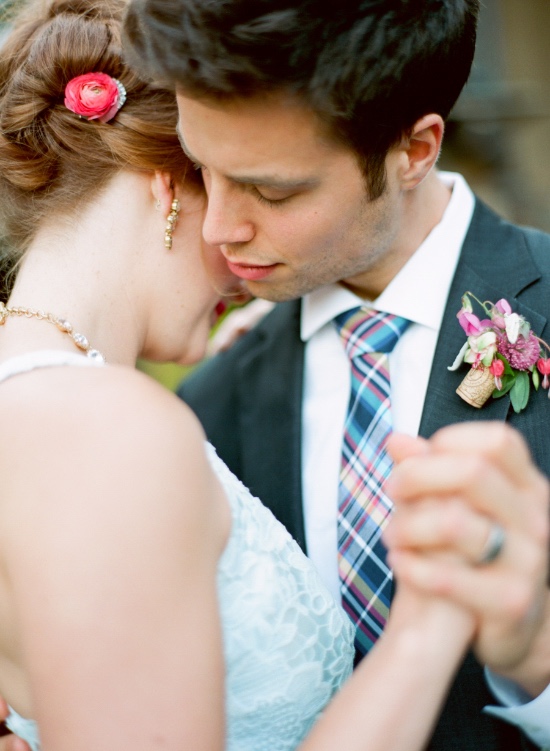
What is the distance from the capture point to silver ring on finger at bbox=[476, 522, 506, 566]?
124 centimetres

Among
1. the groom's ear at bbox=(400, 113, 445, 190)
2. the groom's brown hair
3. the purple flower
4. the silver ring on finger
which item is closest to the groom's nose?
the groom's brown hair

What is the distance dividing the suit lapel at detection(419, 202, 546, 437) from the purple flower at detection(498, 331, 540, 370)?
0.24 feet

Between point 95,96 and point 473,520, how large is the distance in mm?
1409

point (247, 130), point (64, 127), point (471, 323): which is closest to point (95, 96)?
point (64, 127)

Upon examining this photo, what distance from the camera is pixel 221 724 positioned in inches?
55.7

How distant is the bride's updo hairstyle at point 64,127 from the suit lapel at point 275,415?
854 mm

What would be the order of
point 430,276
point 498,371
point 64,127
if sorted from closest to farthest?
point 64,127 → point 498,371 → point 430,276

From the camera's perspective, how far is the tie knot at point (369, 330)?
2.55m

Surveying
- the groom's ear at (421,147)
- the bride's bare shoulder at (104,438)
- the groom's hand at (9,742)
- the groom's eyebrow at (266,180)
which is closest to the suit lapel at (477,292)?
the groom's ear at (421,147)

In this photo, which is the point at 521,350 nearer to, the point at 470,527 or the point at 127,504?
the point at 470,527

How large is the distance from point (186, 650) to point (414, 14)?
1.63 meters

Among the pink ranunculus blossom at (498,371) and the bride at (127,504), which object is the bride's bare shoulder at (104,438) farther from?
the pink ranunculus blossom at (498,371)

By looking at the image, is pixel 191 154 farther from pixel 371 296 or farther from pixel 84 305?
pixel 371 296

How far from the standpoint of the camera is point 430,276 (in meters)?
2.53
